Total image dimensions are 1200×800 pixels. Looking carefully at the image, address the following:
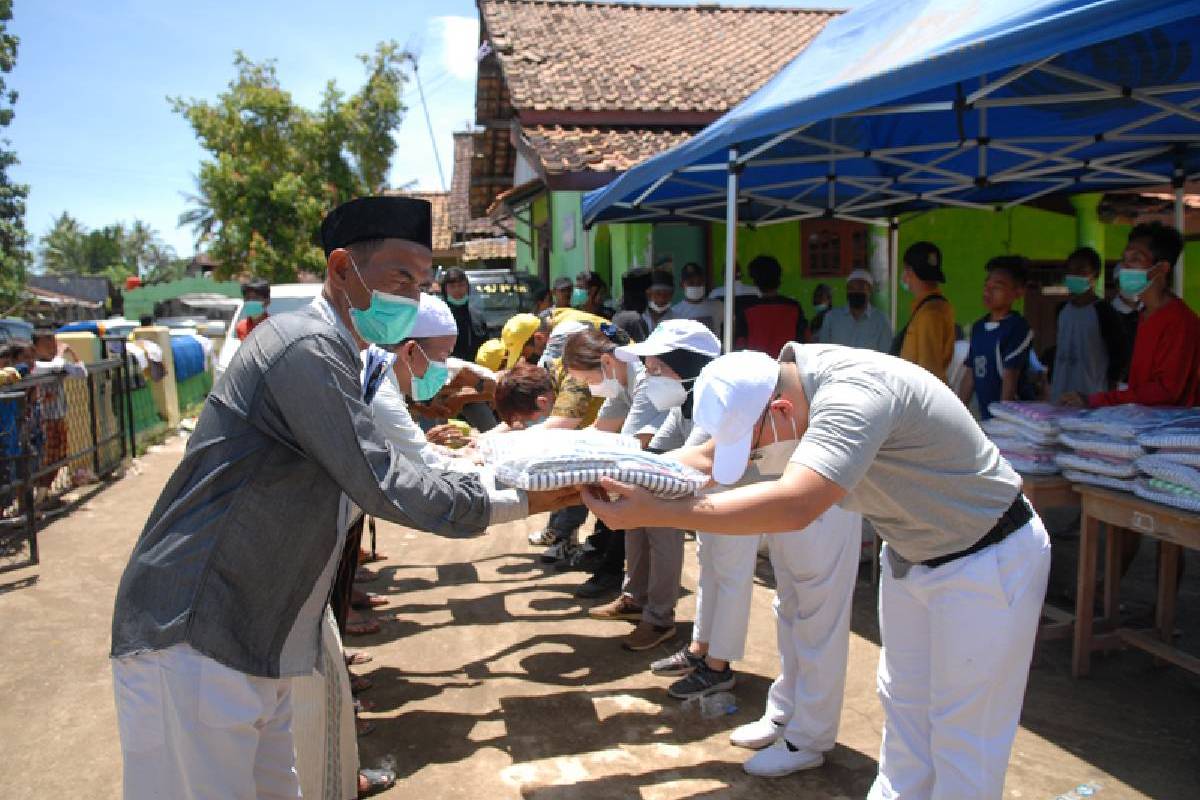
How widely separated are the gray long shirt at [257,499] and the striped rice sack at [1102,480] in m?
3.28

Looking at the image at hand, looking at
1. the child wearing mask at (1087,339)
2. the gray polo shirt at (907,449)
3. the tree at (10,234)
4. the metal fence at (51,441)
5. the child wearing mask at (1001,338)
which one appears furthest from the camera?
the tree at (10,234)

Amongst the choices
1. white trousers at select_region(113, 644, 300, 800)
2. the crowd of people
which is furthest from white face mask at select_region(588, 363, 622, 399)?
white trousers at select_region(113, 644, 300, 800)

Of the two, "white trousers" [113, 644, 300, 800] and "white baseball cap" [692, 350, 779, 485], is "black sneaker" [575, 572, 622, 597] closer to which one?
"white baseball cap" [692, 350, 779, 485]

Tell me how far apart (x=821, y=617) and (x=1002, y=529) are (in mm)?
1202

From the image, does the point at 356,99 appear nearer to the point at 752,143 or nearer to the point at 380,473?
the point at 752,143

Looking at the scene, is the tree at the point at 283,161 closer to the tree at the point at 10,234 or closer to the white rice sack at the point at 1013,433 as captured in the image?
the tree at the point at 10,234

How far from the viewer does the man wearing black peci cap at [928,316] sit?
5652 millimetres

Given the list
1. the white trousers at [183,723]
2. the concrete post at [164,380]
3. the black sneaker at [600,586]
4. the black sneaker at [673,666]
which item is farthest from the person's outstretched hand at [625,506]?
the concrete post at [164,380]

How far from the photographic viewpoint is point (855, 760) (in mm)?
3451

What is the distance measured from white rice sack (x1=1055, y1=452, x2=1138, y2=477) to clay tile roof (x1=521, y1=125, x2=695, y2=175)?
7366 millimetres

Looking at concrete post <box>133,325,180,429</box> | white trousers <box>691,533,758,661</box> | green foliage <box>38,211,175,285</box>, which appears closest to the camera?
white trousers <box>691,533,758,661</box>

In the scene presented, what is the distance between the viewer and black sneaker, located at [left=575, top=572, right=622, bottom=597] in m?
5.62

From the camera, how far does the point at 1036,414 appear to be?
4262mm

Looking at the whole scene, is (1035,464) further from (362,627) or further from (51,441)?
(51,441)
